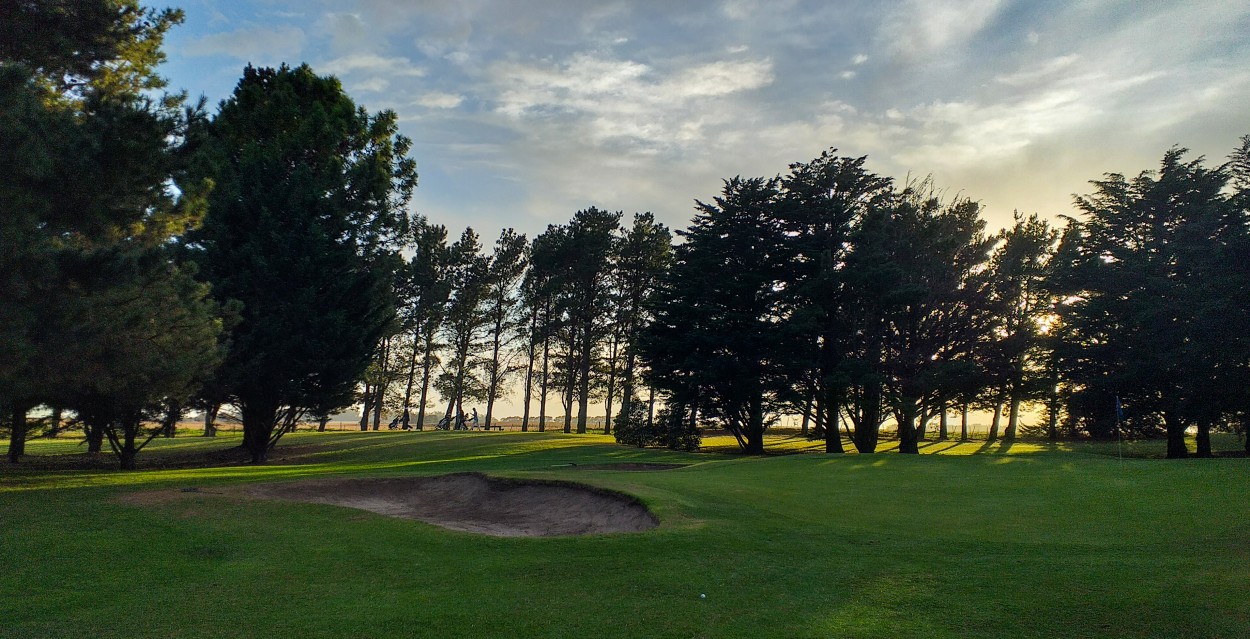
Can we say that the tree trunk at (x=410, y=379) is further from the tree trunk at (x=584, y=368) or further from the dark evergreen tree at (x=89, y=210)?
the dark evergreen tree at (x=89, y=210)

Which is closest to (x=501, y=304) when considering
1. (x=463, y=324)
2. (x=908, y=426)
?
(x=463, y=324)

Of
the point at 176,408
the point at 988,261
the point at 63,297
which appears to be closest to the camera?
the point at 63,297

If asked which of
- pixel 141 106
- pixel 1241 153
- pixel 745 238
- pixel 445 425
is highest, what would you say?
pixel 1241 153

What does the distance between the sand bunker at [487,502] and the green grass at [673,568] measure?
90cm

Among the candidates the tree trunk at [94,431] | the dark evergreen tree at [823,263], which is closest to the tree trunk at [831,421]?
the dark evergreen tree at [823,263]

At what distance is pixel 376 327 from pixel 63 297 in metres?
19.2

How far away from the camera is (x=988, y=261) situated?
133 feet

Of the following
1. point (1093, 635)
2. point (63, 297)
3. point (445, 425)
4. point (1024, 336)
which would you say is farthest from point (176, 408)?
point (1024, 336)

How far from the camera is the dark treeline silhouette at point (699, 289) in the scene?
16.9 m

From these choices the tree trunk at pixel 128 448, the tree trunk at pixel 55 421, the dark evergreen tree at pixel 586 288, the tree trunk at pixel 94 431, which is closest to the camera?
the tree trunk at pixel 55 421

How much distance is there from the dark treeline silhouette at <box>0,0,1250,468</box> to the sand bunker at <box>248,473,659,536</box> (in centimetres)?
527

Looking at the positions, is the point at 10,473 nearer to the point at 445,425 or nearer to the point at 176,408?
the point at 176,408

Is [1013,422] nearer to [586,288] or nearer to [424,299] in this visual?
[586,288]

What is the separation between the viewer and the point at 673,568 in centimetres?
929
